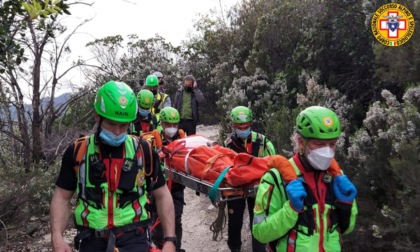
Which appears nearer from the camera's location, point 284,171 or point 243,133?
point 284,171

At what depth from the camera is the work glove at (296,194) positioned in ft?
9.37

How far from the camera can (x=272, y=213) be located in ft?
10.1

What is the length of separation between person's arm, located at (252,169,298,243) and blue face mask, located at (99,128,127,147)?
96cm

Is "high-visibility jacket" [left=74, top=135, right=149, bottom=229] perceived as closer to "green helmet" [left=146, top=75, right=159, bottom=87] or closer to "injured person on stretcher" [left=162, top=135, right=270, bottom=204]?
"injured person on stretcher" [left=162, top=135, right=270, bottom=204]

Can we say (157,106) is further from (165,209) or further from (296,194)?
Result: (296,194)

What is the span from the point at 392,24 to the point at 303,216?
17.7 ft

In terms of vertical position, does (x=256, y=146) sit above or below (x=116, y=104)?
below

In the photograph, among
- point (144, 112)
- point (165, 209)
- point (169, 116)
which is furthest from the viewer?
point (144, 112)

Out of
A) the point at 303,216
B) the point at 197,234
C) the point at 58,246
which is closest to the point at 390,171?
the point at 303,216

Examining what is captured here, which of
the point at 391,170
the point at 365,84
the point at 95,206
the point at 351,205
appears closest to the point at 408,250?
the point at 391,170

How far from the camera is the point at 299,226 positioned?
3.01 meters

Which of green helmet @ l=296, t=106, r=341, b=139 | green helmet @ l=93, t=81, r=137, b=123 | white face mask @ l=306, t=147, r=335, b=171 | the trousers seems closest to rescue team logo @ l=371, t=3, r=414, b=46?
the trousers

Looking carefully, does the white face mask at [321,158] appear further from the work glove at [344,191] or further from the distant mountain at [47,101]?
the distant mountain at [47,101]

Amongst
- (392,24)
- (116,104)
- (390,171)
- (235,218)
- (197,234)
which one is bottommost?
(197,234)
